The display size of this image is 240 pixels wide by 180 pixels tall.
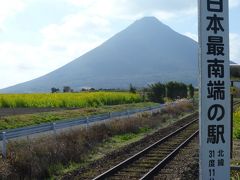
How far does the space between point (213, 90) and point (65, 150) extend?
935 cm

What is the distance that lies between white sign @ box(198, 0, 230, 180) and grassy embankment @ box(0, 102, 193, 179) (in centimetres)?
632

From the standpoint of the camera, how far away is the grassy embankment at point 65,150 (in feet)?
40.3

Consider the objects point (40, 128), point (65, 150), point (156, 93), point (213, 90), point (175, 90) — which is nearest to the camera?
point (213, 90)

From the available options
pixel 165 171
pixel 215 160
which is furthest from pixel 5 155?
pixel 215 160

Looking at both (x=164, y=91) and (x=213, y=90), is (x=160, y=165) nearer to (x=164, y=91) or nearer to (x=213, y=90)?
(x=213, y=90)

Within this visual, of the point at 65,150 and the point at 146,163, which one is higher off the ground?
the point at 65,150

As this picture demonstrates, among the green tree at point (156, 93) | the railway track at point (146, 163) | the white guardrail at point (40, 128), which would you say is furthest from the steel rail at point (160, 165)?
the green tree at point (156, 93)

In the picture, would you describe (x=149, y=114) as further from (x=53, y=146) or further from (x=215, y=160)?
(x=215, y=160)

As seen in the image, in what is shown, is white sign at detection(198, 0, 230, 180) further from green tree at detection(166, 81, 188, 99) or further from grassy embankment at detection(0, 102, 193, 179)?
green tree at detection(166, 81, 188, 99)

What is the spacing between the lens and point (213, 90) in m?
6.12

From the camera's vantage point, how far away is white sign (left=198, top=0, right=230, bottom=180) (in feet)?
19.9

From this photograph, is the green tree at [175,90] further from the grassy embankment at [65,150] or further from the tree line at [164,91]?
the grassy embankment at [65,150]

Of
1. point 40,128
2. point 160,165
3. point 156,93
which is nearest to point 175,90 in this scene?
point 156,93

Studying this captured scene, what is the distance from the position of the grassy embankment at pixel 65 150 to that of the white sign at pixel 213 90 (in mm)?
6316
